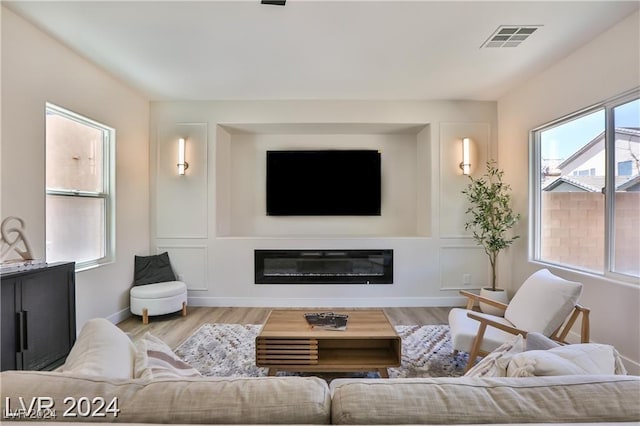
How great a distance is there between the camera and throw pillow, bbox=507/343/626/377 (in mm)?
984

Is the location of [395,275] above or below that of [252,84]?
below

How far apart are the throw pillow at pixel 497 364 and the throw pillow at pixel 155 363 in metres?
1.16

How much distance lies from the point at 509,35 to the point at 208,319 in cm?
413

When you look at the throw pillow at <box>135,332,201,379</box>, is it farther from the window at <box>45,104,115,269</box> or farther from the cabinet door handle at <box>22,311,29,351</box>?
the window at <box>45,104,115,269</box>

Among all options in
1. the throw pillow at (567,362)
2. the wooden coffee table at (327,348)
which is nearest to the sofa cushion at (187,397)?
the throw pillow at (567,362)

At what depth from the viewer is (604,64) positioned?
2680 mm

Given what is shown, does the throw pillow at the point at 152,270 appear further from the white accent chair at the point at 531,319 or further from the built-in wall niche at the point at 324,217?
the white accent chair at the point at 531,319

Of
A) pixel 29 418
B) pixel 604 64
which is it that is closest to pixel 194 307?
pixel 29 418

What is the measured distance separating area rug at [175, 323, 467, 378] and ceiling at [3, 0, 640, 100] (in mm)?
2720

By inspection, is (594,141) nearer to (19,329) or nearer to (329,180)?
Answer: (329,180)

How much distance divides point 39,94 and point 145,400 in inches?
118

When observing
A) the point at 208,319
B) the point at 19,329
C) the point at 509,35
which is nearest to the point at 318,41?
the point at 509,35

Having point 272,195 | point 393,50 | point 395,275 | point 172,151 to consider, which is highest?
point 393,50

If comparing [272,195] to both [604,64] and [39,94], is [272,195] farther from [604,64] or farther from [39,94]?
[604,64]
